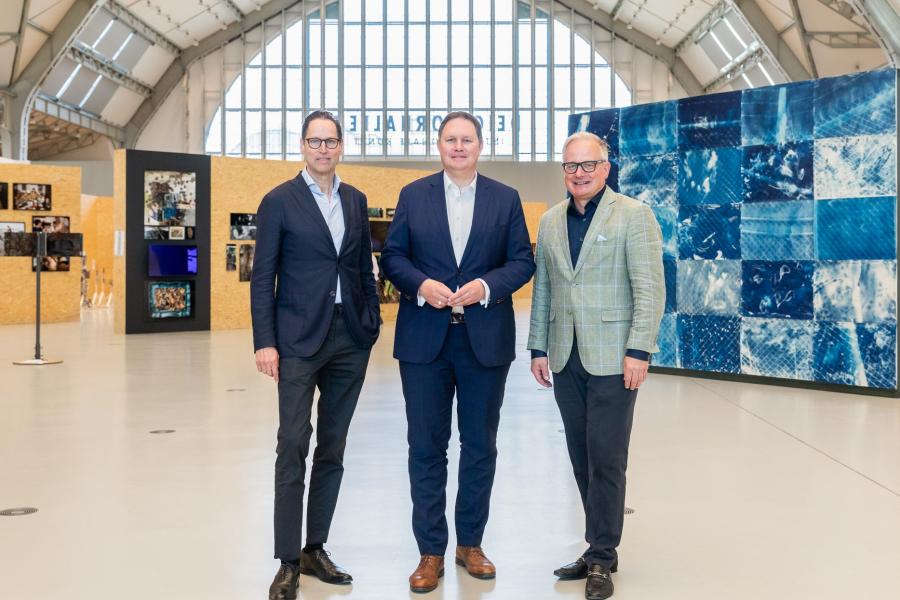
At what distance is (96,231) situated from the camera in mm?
24469

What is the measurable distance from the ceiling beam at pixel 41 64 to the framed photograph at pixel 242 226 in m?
10.3

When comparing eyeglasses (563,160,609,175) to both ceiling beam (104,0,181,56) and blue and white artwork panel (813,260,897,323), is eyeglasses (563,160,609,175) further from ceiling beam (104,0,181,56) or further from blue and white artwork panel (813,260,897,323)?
ceiling beam (104,0,181,56)

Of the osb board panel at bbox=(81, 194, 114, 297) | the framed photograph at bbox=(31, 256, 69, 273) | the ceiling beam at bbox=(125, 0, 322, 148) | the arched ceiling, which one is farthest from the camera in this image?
the ceiling beam at bbox=(125, 0, 322, 148)

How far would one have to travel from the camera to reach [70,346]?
43.3ft

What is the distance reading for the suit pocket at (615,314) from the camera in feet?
11.1

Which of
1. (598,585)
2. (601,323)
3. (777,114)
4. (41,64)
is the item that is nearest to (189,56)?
(41,64)

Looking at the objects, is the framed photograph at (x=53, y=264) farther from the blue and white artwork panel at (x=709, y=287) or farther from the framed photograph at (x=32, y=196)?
the blue and white artwork panel at (x=709, y=287)

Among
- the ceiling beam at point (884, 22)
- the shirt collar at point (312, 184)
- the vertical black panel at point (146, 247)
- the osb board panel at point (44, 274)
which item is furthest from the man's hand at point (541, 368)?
the osb board panel at point (44, 274)

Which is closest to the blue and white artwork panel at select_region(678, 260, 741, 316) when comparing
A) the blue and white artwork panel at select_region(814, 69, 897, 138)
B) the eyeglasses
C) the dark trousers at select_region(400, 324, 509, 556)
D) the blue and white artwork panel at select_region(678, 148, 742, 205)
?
the blue and white artwork panel at select_region(678, 148, 742, 205)

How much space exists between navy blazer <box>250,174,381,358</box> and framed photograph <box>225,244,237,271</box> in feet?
45.8

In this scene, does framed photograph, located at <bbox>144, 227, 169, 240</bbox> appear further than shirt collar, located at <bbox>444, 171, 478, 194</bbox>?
Yes

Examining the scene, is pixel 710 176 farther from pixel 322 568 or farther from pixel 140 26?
pixel 140 26

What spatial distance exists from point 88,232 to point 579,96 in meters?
17.0

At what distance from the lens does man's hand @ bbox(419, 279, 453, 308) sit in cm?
324
